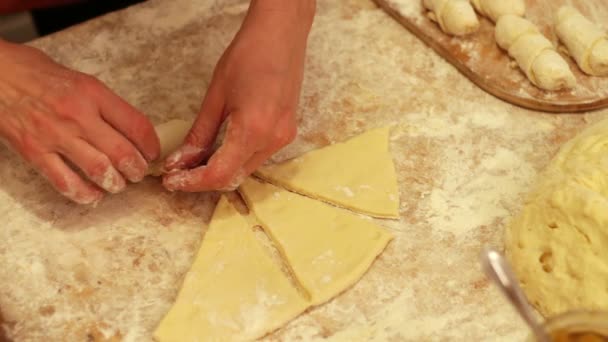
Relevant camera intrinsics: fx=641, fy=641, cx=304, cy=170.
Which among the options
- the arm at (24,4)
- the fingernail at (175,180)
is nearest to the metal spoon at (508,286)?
the fingernail at (175,180)

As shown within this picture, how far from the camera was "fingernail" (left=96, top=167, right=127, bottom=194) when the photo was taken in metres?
1.37

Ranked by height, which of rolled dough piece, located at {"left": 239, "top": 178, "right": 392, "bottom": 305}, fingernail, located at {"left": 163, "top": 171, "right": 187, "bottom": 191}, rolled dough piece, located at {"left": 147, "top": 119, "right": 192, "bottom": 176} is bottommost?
rolled dough piece, located at {"left": 239, "top": 178, "right": 392, "bottom": 305}

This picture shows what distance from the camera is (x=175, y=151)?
1467 millimetres

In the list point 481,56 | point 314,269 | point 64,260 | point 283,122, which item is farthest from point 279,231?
point 481,56

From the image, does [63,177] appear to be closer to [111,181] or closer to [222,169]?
[111,181]

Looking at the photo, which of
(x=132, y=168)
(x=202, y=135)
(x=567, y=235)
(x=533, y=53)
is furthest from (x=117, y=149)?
(x=533, y=53)

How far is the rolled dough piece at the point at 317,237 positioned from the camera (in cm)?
140

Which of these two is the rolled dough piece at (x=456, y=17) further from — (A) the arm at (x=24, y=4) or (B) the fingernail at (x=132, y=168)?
(A) the arm at (x=24, y=4)

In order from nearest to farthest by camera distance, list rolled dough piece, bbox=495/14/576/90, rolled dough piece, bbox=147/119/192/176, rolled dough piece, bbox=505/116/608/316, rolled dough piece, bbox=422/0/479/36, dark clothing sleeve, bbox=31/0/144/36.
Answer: rolled dough piece, bbox=505/116/608/316
rolled dough piece, bbox=147/119/192/176
rolled dough piece, bbox=495/14/576/90
rolled dough piece, bbox=422/0/479/36
dark clothing sleeve, bbox=31/0/144/36

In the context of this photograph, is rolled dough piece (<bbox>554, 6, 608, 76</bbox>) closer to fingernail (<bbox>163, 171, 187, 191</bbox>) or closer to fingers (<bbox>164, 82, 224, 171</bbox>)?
fingers (<bbox>164, 82, 224, 171</bbox>)

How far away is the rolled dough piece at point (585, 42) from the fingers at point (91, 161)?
129 cm

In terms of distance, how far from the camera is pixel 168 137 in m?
1.58

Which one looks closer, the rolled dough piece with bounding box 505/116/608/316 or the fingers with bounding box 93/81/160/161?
the rolled dough piece with bounding box 505/116/608/316

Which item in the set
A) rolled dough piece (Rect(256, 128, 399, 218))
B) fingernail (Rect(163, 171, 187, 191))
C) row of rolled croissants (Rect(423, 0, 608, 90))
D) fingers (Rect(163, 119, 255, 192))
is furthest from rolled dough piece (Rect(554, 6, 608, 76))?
fingernail (Rect(163, 171, 187, 191))
